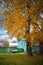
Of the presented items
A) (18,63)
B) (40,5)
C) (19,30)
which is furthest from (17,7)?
(18,63)

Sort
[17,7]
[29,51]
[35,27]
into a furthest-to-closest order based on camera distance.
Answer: [29,51]
[35,27]
[17,7]

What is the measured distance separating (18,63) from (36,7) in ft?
16.9

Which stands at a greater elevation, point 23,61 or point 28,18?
point 28,18

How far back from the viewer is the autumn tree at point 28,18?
696 inches

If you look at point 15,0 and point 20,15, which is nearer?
point 15,0

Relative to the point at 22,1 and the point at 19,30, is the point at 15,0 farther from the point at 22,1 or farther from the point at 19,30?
the point at 19,30

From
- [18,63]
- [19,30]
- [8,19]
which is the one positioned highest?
[8,19]

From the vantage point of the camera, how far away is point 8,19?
2336cm

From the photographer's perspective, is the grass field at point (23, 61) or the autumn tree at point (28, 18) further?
the grass field at point (23, 61)

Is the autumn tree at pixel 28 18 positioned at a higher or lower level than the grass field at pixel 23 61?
higher

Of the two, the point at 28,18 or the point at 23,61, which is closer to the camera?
the point at 28,18

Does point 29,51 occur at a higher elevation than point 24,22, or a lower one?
lower

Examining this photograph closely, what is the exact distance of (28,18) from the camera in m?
18.5

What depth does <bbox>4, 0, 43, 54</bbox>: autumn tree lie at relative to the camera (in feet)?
58.0
